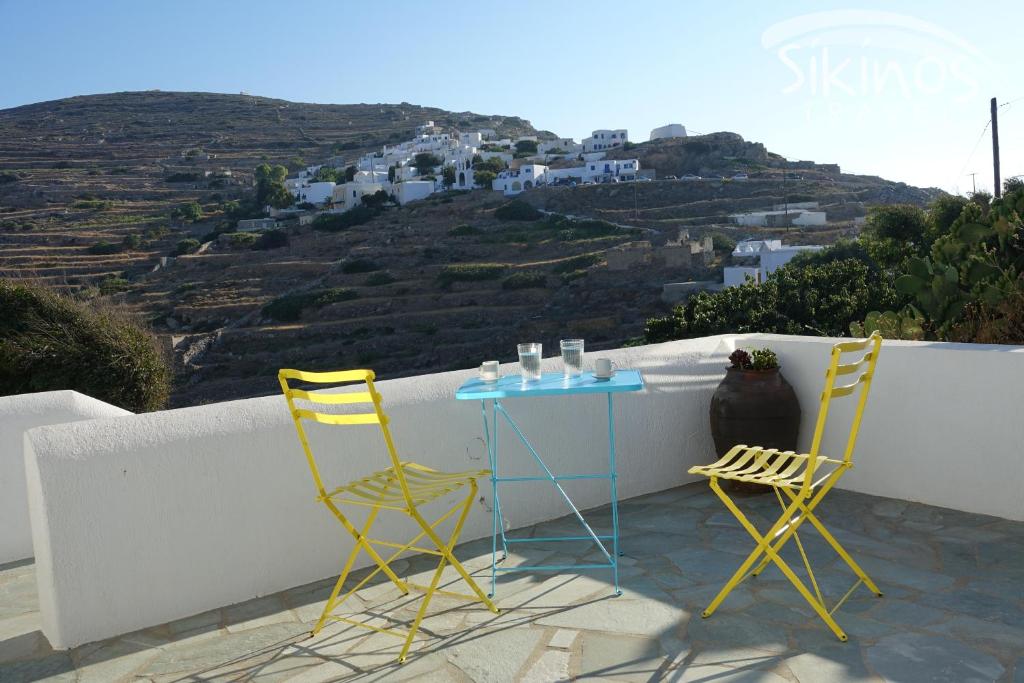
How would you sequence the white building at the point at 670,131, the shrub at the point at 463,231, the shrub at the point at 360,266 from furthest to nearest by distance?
the white building at the point at 670,131, the shrub at the point at 463,231, the shrub at the point at 360,266

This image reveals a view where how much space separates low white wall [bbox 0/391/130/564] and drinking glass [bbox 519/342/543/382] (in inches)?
66.1

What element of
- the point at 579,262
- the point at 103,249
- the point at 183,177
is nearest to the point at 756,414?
the point at 579,262

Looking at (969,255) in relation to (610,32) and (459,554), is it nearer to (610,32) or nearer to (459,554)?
(459,554)

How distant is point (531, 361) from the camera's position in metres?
2.97

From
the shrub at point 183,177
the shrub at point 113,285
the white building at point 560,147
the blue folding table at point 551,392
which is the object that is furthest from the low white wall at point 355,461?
the white building at point 560,147

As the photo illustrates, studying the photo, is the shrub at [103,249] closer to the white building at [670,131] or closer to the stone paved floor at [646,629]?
the stone paved floor at [646,629]

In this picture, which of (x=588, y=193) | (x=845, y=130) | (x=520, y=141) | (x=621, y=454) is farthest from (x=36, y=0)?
(x=520, y=141)

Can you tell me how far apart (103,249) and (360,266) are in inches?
462

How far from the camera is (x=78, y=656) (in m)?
2.47

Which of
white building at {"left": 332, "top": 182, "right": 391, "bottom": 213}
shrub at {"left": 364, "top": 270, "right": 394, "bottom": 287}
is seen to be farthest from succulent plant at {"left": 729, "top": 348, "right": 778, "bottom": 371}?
white building at {"left": 332, "top": 182, "right": 391, "bottom": 213}

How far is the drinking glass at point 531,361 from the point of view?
296 cm

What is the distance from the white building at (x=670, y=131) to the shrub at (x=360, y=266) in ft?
114

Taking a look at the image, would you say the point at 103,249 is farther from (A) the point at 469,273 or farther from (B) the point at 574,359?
(B) the point at 574,359

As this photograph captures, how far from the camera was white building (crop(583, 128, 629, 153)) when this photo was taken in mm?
64875
